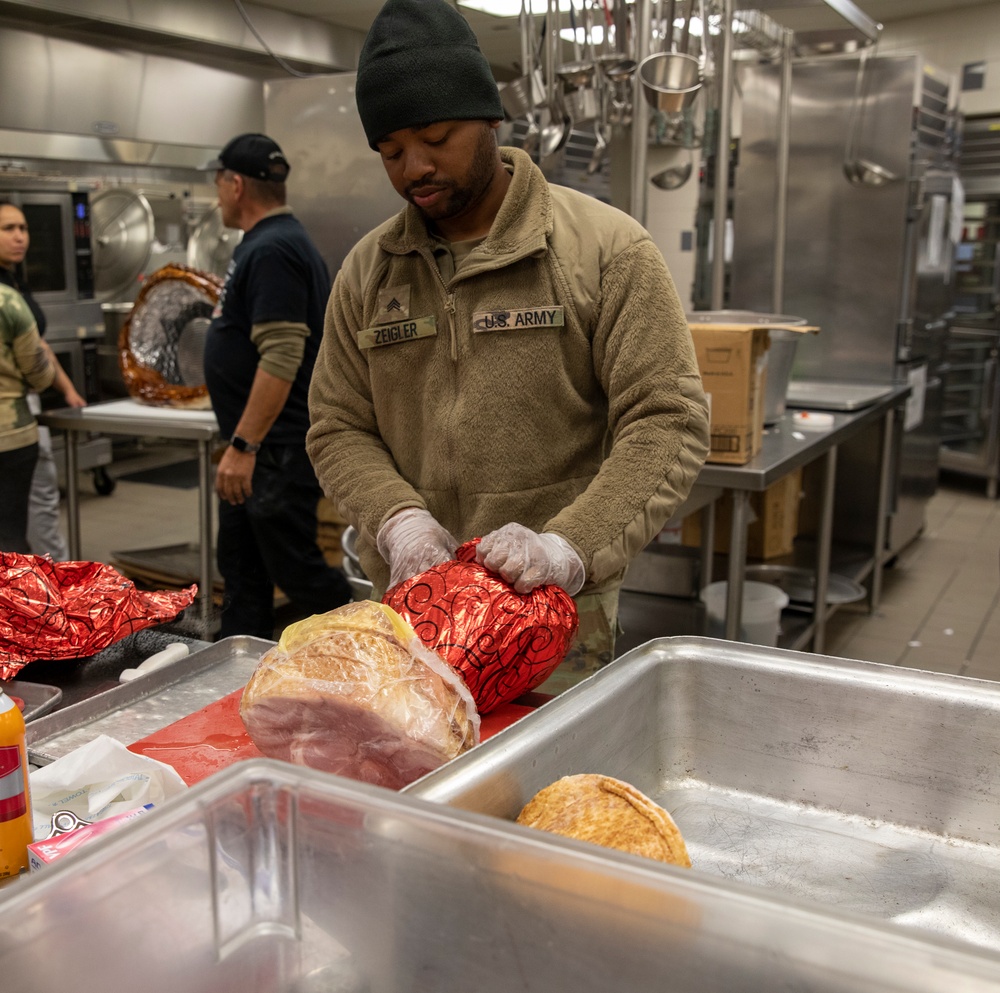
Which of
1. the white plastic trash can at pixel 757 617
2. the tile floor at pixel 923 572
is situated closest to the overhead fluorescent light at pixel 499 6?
the white plastic trash can at pixel 757 617

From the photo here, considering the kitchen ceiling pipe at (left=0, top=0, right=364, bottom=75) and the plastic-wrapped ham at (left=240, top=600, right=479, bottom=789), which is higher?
the kitchen ceiling pipe at (left=0, top=0, right=364, bottom=75)

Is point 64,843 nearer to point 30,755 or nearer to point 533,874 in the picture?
point 30,755

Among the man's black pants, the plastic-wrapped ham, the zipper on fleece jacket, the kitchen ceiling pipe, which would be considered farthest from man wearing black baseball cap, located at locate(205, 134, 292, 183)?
the kitchen ceiling pipe

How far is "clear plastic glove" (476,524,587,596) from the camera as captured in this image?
1.36 meters

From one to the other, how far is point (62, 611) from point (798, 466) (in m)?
2.27

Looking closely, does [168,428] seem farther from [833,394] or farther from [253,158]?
[833,394]

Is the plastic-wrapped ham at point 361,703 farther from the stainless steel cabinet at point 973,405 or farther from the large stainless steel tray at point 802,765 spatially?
the stainless steel cabinet at point 973,405

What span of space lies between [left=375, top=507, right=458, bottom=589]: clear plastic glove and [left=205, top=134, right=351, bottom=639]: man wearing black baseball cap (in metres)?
1.68

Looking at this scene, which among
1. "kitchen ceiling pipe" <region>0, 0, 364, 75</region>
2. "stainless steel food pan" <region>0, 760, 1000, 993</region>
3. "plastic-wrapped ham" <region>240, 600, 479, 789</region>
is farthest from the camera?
"kitchen ceiling pipe" <region>0, 0, 364, 75</region>

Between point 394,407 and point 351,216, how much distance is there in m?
2.55

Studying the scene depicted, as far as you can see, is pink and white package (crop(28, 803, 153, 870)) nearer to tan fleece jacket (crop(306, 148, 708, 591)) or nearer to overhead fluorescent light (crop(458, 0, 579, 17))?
tan fleece jacket (crop(306, 148, 708, 591))

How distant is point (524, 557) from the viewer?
137 cm

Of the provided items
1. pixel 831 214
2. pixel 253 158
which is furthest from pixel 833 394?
pixel 253 158

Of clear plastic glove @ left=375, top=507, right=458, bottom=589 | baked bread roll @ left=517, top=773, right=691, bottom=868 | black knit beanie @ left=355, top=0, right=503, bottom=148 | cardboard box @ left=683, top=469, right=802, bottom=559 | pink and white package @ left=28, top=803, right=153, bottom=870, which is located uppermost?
black knit beanie @ left=355, top=0, right=503, bottom=148
